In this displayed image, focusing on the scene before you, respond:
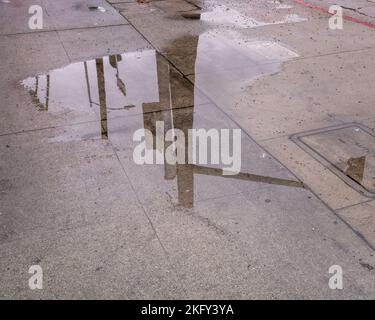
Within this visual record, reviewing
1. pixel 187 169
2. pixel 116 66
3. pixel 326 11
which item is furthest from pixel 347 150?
pixel 326 11

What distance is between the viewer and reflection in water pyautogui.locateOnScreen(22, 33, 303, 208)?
5168mm

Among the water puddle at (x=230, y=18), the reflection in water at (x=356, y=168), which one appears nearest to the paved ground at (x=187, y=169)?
the reflection in water at (x=356, y=168)

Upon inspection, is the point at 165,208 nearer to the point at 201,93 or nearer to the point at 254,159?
the point at 254,159

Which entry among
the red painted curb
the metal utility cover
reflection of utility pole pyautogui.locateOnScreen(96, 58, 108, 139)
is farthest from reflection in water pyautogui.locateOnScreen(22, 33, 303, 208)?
the red painted curb

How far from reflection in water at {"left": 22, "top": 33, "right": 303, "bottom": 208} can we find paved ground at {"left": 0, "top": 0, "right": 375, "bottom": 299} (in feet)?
0.11

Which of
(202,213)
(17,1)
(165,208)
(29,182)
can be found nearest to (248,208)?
(202,213)

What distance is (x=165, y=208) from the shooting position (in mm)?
4164

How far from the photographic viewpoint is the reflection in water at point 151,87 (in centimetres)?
517

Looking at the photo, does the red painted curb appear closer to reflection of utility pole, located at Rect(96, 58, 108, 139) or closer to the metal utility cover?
the metal utility cover

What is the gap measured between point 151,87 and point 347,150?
3199 millimetres

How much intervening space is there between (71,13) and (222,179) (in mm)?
7928
